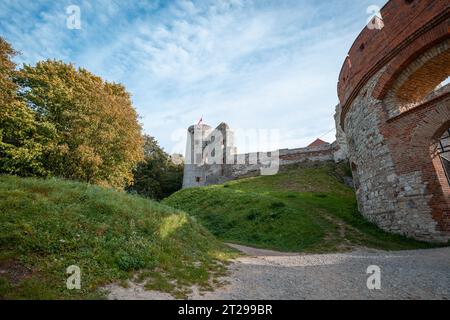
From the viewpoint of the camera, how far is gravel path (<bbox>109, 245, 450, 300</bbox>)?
415cm

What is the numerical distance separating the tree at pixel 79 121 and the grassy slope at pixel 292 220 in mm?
6069

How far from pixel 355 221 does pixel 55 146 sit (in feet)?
52.6

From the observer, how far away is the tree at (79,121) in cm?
1380

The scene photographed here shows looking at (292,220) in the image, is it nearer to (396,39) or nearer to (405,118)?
(405,118)

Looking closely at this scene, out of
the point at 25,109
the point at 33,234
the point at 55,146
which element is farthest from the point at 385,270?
the point at 25,109

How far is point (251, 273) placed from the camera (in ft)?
18.6

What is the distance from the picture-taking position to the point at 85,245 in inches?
192

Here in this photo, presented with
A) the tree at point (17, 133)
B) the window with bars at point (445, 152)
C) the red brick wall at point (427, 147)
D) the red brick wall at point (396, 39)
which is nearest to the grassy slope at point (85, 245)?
the tree at point (17, 133)

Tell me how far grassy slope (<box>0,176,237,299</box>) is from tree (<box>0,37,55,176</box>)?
6.08 meters

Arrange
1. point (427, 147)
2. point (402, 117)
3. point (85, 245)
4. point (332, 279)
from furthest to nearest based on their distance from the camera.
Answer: point (402, 117) < point (427, 147) < point (332, 279) < point (85, 245)

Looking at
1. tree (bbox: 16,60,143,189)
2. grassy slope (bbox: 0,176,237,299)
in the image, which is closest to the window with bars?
grassy slope (bbox: 0,176,237,299)

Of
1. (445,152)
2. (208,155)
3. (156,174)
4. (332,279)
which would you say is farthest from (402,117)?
(156,174)

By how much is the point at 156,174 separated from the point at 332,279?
29.9 m

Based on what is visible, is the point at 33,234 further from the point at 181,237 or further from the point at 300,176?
the point at 300,176
